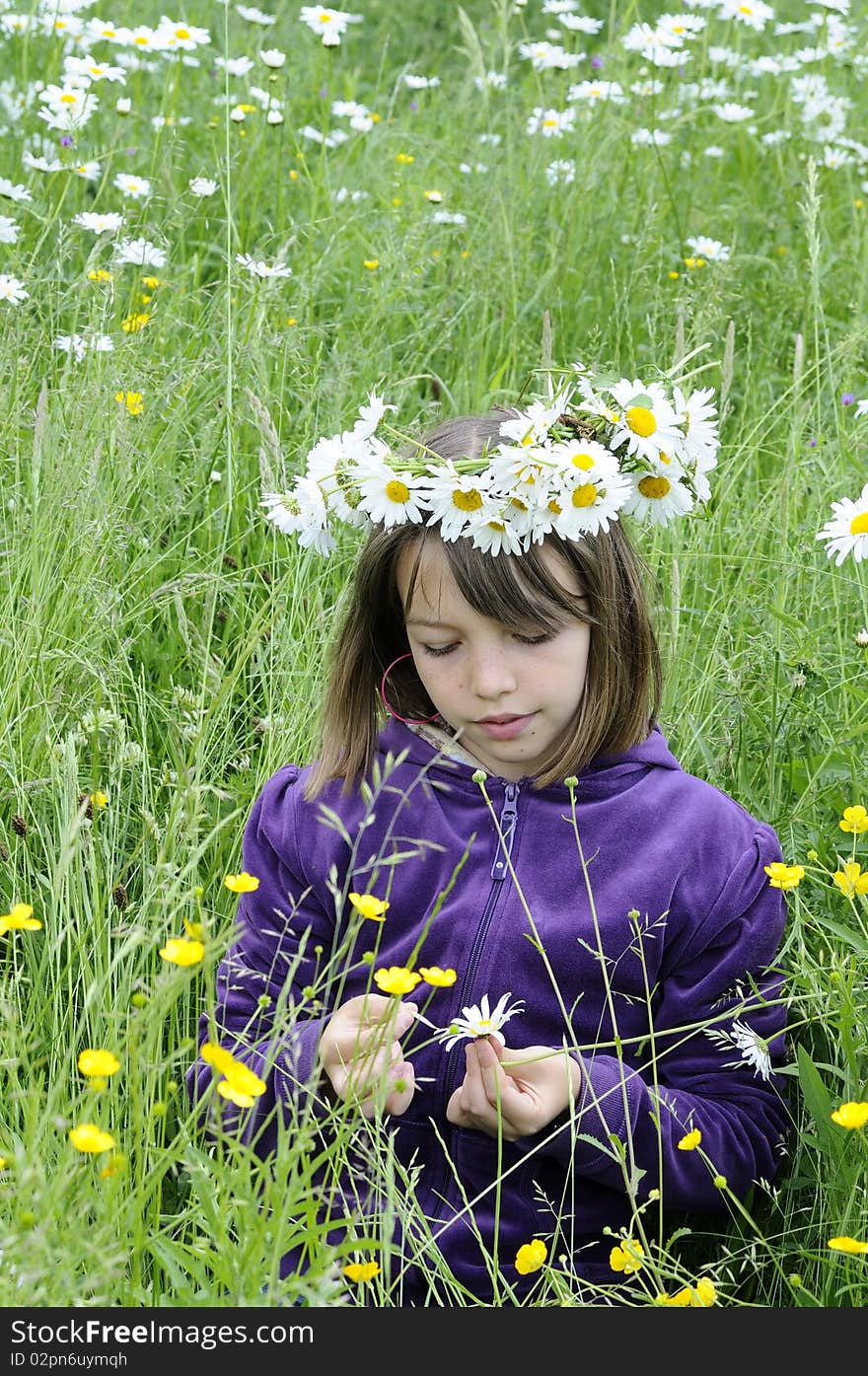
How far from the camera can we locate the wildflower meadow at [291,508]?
4.55 ft

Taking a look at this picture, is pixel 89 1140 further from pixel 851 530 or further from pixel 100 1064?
pixel 851 530

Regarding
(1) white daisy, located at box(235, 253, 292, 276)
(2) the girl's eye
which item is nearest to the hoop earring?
(2) the girl's eye

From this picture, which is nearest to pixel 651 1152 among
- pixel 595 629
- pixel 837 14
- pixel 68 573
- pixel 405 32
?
pixel 595 629

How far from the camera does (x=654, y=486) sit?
1.69 meters

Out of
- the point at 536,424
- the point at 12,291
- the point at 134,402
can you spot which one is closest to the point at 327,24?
the point at 12,291

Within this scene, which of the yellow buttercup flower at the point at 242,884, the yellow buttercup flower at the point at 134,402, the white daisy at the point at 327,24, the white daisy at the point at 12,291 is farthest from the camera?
the white daisy at the point at 327,24

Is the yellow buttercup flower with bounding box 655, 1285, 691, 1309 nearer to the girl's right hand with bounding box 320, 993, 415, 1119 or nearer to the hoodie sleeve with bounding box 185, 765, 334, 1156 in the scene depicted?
the girl's right hand with bounding box 320, 993, 415, 1119

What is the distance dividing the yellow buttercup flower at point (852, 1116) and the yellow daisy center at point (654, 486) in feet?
2.15

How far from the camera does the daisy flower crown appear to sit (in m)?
1.58

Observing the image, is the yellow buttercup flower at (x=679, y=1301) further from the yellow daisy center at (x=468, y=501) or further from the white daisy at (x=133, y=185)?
the white daisy at (x=133, y=185)

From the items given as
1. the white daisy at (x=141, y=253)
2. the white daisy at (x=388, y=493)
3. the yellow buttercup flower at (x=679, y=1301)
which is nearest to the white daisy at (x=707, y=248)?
the white daisy at (x=141, y=253)

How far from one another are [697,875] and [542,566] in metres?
0.37

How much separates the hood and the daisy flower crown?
0.24m

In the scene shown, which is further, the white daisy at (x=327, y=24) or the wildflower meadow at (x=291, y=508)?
the white daisy at (x=327, y=24)
